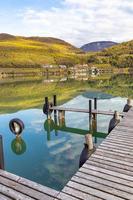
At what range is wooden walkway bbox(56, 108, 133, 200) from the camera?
30.0ft

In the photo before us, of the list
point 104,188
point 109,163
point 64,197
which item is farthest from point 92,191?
point 109,163

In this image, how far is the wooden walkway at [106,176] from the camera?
9.15m

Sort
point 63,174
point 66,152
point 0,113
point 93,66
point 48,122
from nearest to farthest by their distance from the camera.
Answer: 1. point 63,174
2. point 66,152
3. point 48,122
4. point 0,113
5. point 93,66

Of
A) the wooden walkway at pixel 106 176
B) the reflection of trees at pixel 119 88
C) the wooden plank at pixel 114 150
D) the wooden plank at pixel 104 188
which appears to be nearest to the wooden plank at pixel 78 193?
the wooden walkway at pixel 106 176

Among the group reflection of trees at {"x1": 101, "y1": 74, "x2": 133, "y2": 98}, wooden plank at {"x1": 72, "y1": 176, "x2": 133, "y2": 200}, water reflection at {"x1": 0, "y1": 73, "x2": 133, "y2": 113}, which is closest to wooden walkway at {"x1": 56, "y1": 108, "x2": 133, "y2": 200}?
wooden plank at {"x1": 72, "y1": 176, "x2": 133, "y2": 200}

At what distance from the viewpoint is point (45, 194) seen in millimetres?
9461

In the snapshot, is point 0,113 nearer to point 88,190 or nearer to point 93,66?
point 88,190

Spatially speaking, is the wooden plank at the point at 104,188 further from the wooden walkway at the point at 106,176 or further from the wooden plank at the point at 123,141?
the wooden plank at the point at 123,141

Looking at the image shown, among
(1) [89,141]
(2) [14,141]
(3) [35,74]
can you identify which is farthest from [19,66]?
(1) [89,141]

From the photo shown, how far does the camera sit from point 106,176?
10.4 m

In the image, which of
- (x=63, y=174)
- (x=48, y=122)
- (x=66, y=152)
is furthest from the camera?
(x=48, y=122)

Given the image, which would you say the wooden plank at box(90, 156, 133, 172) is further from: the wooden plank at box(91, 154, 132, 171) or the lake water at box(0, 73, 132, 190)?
the lake water at box(0, 73, 132, 190)

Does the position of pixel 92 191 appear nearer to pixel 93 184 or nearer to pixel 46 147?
pixel 93 184

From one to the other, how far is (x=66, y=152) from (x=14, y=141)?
4.92 m
